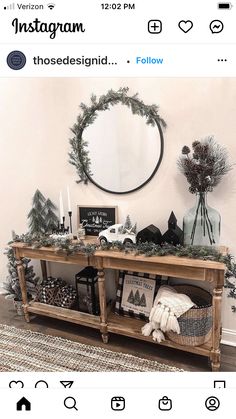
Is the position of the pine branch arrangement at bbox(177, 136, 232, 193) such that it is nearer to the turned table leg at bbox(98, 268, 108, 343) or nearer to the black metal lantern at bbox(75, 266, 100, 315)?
the turned table leg at bbox(98, 268, 108, 343)

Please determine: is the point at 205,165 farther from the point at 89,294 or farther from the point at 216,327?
the point at 89,294

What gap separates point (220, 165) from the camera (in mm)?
1479

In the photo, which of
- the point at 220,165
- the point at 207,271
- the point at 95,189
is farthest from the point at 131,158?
the point at 207,271

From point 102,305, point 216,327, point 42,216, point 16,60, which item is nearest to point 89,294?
point 102,305

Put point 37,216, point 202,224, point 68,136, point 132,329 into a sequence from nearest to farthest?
point 202,224
point 132,329
point 68,136
point 37,216

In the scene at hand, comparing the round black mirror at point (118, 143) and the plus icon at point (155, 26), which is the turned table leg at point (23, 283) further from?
the plus icon at point (155, 26)

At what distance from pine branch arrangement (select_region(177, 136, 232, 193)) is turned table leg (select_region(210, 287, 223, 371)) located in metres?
0.53

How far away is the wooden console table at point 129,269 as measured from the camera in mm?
1387

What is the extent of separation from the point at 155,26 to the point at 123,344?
1648mm

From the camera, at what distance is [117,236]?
1689mm

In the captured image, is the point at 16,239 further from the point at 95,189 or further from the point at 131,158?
the point at 131,158

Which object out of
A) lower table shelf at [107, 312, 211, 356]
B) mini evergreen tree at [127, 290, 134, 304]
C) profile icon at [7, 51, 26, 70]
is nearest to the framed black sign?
mini evergreen tree at [127, 290, 134, 304]

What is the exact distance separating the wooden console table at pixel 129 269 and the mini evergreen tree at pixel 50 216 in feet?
0.84
